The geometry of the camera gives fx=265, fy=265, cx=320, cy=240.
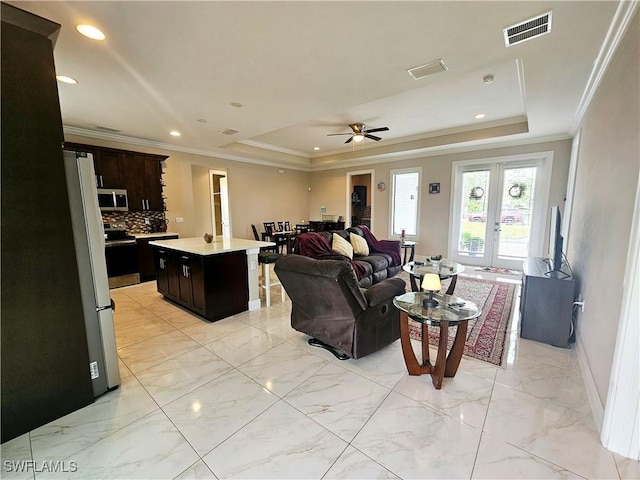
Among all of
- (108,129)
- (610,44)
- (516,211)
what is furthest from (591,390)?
(108,129)

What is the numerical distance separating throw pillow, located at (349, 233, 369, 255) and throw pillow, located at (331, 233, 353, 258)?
9.6 inches

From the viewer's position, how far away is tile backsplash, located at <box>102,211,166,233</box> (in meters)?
4.93

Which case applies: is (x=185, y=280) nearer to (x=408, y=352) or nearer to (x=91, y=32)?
(x=91, y=32)

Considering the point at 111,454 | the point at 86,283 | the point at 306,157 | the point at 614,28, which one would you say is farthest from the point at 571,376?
the point at 306,157

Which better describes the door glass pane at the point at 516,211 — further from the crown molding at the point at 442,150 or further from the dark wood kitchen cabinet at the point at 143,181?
the dark wood kitchen cabinet at the point at 143,181

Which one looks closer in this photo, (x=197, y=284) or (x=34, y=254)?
(x=34, y=254)

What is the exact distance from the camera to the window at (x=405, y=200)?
6.73 meters

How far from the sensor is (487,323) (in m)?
3.10

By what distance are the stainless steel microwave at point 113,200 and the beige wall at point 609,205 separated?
246 inches

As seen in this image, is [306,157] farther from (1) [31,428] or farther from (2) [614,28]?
(1) [31,428]

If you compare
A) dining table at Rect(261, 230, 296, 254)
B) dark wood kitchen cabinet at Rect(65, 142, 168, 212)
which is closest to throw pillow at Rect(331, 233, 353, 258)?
dining table at Rect(261, 230, 296, 254)

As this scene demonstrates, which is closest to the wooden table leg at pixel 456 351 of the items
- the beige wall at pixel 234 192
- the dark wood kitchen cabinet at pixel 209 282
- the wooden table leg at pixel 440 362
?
the wooden table leg at pixel 440 362

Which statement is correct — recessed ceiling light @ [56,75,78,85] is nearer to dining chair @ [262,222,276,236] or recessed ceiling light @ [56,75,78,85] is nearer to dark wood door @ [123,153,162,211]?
dark wood door @ [123,153,162,211]

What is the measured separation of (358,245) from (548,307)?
8.69 ft
